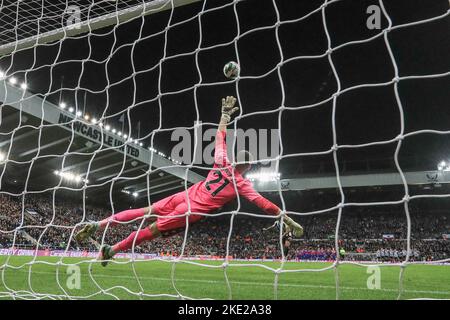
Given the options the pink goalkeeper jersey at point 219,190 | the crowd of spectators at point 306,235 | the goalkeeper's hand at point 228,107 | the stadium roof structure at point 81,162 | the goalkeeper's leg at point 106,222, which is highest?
the goalkeeper's hand at point 228,107

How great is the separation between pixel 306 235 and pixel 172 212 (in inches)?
1056

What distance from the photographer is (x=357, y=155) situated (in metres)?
29.7

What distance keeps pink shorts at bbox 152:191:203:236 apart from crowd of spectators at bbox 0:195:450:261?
18220mm

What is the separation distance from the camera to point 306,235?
28.9 metres

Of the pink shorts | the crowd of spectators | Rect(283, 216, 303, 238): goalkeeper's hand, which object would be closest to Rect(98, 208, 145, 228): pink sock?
the pink shorts

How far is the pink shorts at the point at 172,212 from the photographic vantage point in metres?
3.36

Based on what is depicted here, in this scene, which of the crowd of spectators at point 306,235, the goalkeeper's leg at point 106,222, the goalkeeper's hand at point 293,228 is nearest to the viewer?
the goalkeeper's hand at point 293,228

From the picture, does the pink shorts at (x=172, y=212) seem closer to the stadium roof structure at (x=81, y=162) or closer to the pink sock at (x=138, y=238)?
the pink sock at (x=138, y=238)

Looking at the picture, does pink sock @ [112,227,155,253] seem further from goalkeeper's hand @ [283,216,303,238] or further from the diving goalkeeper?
goalkeeper's hand @ [283,216,303,238]

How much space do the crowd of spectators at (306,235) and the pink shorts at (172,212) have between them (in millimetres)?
18220

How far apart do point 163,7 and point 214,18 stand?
5.11 m

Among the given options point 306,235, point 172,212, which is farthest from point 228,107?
point 306,235

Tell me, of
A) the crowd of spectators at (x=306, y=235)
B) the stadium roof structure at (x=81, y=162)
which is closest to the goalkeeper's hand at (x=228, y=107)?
the stadium roof structure at (x=81, y=162)
